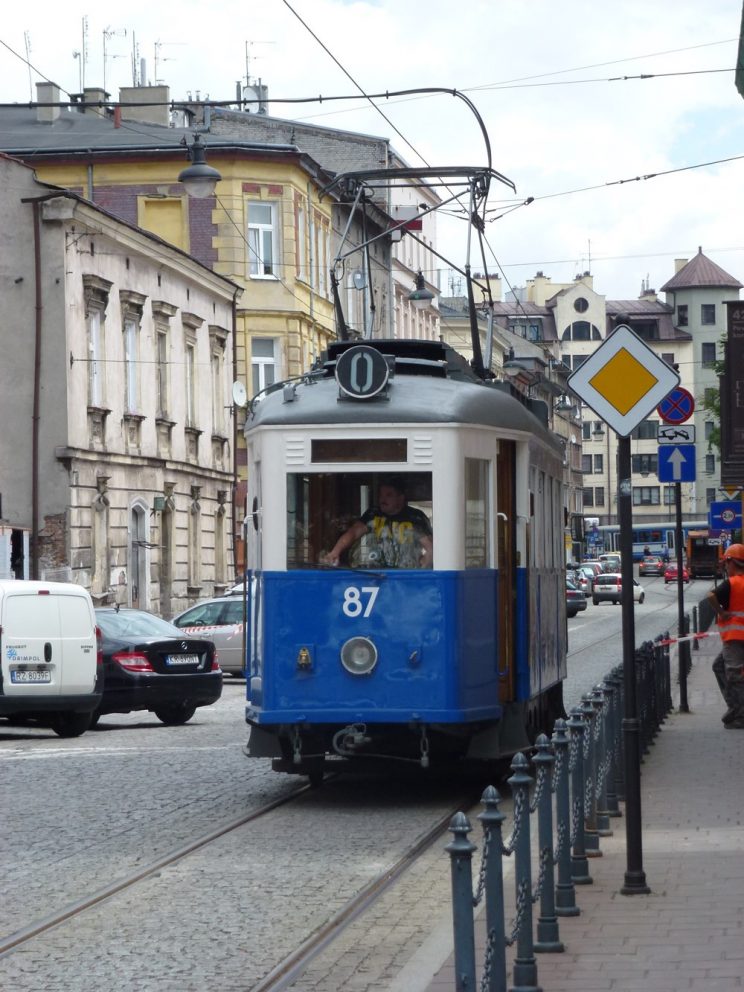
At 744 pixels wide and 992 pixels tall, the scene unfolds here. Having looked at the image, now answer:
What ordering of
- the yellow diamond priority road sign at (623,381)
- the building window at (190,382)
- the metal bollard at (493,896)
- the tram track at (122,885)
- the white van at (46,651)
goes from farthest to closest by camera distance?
the building window at (190,382) < the white van at (46,651) < the yellow diamond priority road sign at (623,381) < the tram track at (122,885) < the metal bollard at (493,896)

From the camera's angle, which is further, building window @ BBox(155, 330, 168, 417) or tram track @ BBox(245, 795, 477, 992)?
building window @ BBox(155, 330, 168, 417)

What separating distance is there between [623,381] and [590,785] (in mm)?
2416

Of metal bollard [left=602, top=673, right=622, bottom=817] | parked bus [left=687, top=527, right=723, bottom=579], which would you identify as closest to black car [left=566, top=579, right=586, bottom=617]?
parked bus [left=687, top=527, right=723, bottom=579]

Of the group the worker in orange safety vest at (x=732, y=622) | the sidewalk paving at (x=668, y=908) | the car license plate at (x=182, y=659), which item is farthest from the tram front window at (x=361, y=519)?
the car license plate at (x=182, y=659)

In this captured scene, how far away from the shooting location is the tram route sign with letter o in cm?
1419

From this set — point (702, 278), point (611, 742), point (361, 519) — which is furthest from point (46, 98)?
point (702, 278)

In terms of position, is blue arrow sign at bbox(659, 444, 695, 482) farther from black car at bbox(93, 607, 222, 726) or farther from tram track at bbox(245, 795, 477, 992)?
tram track at bbox(245, 795, 477, 992)

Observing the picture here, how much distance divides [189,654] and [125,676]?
856mm

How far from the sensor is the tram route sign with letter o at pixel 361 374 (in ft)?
46.5

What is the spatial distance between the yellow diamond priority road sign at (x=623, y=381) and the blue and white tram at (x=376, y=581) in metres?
3.72

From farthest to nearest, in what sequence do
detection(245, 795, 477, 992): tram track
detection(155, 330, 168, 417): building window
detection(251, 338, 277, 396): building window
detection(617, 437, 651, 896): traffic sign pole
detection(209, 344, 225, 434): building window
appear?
detection(251, 338, 277, 396): building window → detection(209, 344, 225, 434): building window → detection(155, 330, 168, 417): building window → detection(617, 437, 651, 896): traffic sign pole → detection(245, 795, 477, 992): tram track

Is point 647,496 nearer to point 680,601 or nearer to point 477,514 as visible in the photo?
point 680,601

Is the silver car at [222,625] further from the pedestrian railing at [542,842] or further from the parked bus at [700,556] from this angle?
the parked bus at [700,556]

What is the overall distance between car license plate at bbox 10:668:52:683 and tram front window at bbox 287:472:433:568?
8.08m
